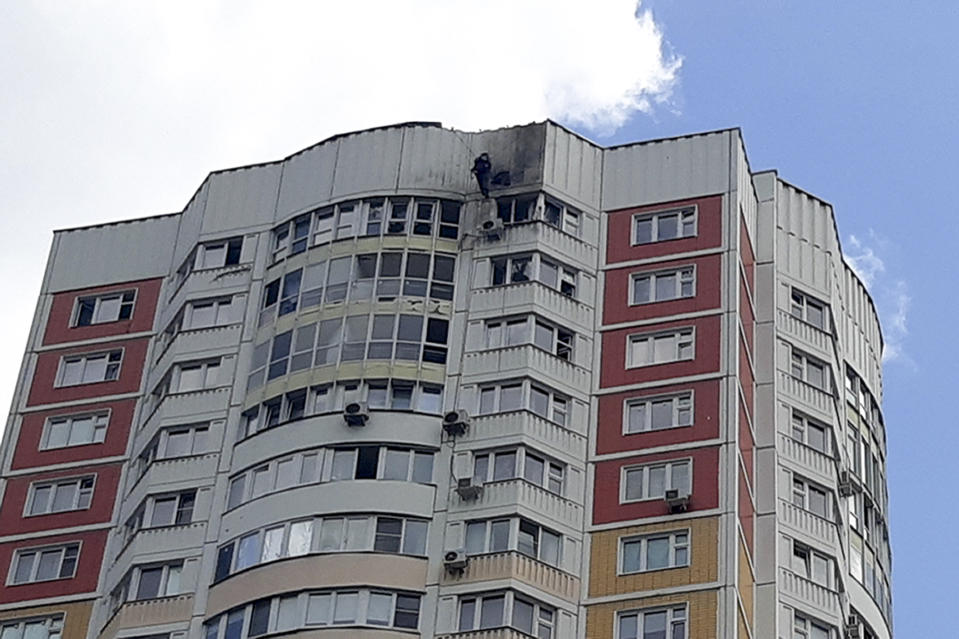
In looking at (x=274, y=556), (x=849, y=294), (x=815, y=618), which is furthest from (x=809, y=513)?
(x=274, y=556)

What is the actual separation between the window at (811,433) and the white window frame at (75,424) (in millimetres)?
22993

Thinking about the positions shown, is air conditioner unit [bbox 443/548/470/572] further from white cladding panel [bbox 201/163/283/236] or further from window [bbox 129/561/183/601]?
white cladding panel [bbox 201/163/283/236]

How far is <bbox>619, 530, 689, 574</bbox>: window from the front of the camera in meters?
62.4

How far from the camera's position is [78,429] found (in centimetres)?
7325

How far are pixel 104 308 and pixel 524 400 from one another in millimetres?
18764

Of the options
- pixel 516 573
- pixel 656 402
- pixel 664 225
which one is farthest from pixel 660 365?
pixel 516 573

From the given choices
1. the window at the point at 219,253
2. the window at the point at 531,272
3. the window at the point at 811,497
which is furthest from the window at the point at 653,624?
the window at the point at 219,253

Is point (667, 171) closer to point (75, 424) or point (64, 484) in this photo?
point (75, 424)

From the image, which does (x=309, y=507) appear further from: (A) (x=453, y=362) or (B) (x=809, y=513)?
(B) (x=809, y=513)

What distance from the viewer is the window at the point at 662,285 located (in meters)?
68.6

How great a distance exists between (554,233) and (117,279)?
17027mm

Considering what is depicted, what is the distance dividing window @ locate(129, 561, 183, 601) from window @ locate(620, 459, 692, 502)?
Answer: 45.2 feet

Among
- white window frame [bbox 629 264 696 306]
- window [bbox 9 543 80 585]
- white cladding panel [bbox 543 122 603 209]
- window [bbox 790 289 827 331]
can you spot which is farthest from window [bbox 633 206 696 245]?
window [bbox 9 543 80 585]

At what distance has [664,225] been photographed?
70.6 meters
